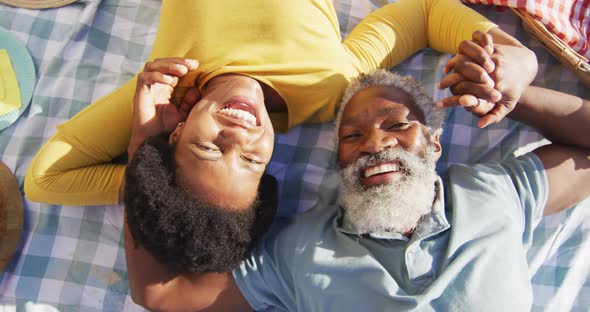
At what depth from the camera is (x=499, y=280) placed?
1.76 m

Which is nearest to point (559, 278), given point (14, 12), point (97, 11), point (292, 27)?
point (292, 27)

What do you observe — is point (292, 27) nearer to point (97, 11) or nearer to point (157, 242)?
point (157, 242)

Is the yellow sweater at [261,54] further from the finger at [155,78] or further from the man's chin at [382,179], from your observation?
the man's chin at [382,179]

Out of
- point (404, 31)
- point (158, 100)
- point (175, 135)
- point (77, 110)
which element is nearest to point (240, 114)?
point (175, 135)

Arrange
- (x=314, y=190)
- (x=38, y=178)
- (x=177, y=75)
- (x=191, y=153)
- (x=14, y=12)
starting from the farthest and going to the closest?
(x=14, y=12) < (x=314, y=190) < (x=38, y=178) < (x=177, y=75) < (x=191, y=153)

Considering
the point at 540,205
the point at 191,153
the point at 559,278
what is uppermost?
the point at 191,153

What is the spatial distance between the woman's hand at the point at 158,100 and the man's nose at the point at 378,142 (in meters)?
0.73

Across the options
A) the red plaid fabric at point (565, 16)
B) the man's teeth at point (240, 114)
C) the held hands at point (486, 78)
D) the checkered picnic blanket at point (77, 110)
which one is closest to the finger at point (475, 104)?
the held hands at point (486, 78)

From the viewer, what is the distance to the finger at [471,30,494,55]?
184cm

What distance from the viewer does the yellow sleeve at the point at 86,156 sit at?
6.79ft

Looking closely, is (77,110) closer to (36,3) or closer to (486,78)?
(36,3)

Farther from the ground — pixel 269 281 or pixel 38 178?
pixel 38 178

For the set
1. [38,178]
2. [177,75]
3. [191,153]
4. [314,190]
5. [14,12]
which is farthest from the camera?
[14,12]

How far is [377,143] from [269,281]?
71 centimetres
